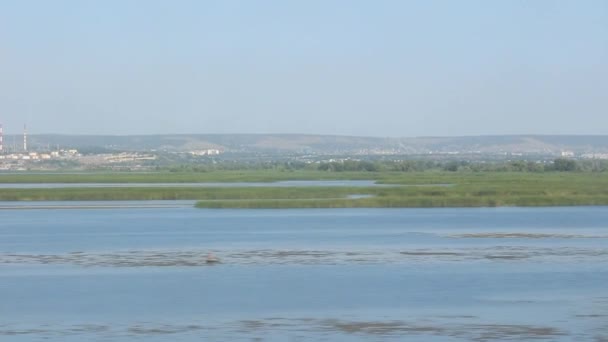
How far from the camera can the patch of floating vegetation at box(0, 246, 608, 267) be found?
22.5 metres

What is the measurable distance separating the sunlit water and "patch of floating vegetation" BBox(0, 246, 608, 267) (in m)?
0.04

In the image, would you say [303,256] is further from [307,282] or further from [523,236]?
[523,236]

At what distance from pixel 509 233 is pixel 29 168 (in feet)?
336

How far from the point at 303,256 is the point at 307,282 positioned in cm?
431

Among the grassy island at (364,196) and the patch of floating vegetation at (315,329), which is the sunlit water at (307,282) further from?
the grassy island at (364,196)

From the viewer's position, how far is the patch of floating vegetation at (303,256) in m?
22.5

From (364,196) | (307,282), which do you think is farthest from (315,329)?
(364,196)

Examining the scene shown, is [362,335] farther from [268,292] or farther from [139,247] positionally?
[139,247]

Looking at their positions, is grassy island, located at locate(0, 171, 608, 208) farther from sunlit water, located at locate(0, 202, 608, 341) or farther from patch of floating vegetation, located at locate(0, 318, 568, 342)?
patch of floating vegetation, located at locate(0, 318, 568, 342)

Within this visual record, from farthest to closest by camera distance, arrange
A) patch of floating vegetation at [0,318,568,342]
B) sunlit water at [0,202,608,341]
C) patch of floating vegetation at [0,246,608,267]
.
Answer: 1. patch of floating vegetation at [0,246,608,267]
2. sunlit water at [0,202,608,341]
3. patch of floating vegetation at [0,318,568,342]

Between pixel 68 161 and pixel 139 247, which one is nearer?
pixel 139 247

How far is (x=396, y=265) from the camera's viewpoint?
21688mm

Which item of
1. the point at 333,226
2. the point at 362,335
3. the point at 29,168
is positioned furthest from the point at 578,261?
the point at 29,168

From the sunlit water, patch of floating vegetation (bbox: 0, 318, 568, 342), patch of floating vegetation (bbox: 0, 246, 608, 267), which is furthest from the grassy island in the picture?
patch of floating vegetation (bbox: 0, 318, 568, 342)
